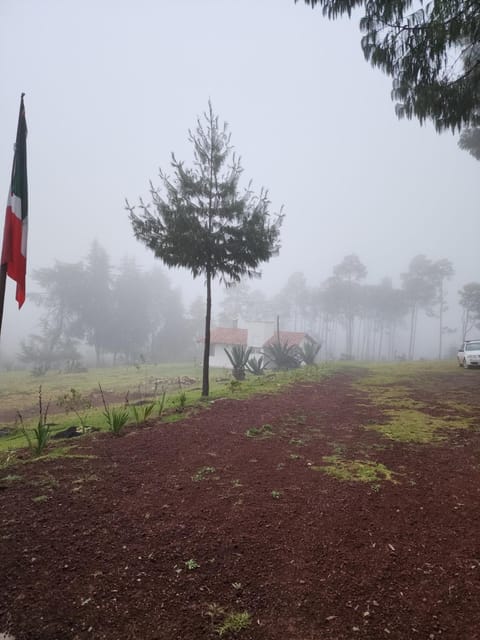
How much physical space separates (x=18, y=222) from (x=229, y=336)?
32.6 m

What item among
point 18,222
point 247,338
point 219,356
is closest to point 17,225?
point 18,222

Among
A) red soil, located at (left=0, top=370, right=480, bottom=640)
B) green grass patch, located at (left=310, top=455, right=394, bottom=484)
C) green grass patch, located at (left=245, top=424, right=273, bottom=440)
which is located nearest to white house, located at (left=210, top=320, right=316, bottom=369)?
green grass patch, located at (left=245, top=424, right=273, bottom=440)

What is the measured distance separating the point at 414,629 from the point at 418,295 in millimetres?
60081

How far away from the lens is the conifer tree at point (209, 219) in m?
10.2

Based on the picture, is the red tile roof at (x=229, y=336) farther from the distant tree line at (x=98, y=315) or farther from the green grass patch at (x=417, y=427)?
the green grass patch at (x=417, y=427)

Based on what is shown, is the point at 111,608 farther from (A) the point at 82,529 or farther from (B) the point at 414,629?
(B) the point at 414,629

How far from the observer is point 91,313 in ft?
148

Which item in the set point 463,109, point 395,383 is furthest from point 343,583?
point 395,383

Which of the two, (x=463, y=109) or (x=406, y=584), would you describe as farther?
(x=463, y=109)

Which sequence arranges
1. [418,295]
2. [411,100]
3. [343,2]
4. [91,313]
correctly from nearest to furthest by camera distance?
[343,2]
[411,100]
[91,313]
[418,295]

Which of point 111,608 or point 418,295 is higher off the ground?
point 418,295

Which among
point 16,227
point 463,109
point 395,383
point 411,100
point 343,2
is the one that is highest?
point 343,2

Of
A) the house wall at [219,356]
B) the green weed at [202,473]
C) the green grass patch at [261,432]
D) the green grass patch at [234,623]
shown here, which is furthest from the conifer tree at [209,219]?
the house wall at [219,356]

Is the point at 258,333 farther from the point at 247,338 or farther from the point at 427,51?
the point at 427,51
